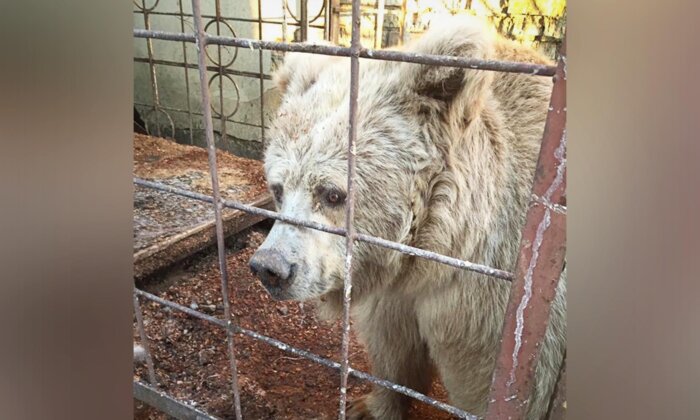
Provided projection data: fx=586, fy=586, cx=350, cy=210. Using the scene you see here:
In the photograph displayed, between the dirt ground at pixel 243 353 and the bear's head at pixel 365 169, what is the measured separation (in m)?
0.78

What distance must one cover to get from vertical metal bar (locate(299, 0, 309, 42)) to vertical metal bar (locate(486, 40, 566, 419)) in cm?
251

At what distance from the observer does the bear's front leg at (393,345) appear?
163cm

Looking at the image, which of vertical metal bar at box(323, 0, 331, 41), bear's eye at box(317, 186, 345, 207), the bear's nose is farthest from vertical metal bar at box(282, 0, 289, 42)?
the bear's nose

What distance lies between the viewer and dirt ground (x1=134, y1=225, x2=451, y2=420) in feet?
6.32

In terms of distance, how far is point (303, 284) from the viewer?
126cm

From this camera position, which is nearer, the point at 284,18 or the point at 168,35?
the point at 168,35

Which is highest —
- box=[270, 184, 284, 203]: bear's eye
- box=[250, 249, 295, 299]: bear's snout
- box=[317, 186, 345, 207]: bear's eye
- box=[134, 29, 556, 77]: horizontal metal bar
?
box=[134, 29, 556, 77]: horizontal metal bar

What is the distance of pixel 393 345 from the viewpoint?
1698mm

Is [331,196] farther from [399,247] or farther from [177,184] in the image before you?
[177,184]

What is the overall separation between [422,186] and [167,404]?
2.99 feet

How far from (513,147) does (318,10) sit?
225 centimetres

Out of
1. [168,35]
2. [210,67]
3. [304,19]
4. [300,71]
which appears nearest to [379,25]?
[304,19]

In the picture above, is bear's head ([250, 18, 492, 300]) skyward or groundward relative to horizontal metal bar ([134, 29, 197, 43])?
groundward

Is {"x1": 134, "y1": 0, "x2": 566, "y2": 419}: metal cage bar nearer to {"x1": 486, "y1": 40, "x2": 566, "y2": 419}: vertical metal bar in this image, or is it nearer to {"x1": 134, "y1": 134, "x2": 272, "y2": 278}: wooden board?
{"x1": 486, "y1": 40, "x2": 566, "y2": 419}: vertical metal bar
